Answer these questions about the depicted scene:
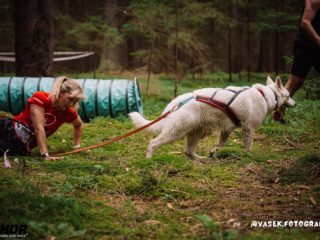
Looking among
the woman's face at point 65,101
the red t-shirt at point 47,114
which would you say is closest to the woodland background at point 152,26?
the red t-shirt at point 47,114

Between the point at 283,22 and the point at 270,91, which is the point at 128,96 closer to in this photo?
the point at 270,91

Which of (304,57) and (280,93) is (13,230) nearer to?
(280,93)

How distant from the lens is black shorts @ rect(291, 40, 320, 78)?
5.66 meters

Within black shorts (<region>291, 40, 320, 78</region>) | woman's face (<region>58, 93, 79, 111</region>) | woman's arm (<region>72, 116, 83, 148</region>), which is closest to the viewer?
woman's face (<region>58, 93, 79, 111</region>)

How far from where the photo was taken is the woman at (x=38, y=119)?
17.0ft

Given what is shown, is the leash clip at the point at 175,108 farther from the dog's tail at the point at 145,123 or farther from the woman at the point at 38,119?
the woman at the point at 38,119

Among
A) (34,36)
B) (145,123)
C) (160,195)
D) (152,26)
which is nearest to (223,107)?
(145,123)

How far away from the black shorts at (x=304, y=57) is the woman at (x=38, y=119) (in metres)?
3.39

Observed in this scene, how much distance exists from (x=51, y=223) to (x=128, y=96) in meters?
6.03

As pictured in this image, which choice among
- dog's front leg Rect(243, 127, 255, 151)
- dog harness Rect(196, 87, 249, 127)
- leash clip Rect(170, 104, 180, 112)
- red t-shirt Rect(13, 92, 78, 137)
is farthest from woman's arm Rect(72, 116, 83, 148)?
dog's front leg Rect(243, 127, 255, 151)

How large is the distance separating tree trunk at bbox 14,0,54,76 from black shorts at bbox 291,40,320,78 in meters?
7.32

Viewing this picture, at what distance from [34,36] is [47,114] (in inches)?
237

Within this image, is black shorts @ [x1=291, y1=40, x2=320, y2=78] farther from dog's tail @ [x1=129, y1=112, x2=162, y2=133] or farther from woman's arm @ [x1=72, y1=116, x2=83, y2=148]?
woman's arm @ [x1=72, y1=116, x2=83, y2=148]

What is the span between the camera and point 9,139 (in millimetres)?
5309
